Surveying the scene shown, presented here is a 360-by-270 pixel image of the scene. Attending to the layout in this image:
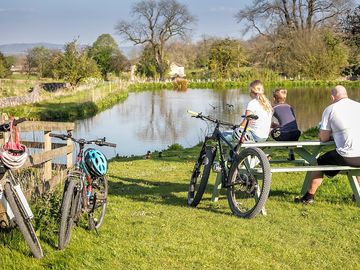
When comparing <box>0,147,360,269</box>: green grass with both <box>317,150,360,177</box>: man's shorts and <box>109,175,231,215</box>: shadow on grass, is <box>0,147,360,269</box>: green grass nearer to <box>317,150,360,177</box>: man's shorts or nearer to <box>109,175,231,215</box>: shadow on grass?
<box>109,175,231,215</box>: shadow on grass

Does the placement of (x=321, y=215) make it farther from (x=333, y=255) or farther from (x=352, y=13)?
(x=352, y=13)

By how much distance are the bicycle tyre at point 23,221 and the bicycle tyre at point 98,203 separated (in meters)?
0.78

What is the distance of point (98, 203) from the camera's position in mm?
5445

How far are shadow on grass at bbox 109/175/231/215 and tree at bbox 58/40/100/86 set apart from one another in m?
32.1

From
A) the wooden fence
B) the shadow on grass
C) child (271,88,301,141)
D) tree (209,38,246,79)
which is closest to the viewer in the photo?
the wooden fence

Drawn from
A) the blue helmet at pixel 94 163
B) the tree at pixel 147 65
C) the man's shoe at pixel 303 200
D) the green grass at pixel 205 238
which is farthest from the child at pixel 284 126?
the tree at pixel 147 65

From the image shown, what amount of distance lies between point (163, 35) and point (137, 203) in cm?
6690

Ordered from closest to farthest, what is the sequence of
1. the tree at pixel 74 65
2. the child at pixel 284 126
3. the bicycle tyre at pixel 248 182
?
1. the bicycle tyre at pixel 248 182
2. the child at pixel 284 126
3. the tree at pixel 74 65

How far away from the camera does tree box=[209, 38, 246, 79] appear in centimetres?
6319

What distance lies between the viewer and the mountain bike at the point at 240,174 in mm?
5609

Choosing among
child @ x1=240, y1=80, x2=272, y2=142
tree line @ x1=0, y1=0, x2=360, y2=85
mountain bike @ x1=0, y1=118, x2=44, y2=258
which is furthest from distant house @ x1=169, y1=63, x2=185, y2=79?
mountain bike @ x1=0, y1=118, x2=44, y2=258

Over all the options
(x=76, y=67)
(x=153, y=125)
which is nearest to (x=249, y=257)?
(x=153, y=125)

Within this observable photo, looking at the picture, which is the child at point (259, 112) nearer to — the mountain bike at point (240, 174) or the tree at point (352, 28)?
the mountain bike at point (240, 174)

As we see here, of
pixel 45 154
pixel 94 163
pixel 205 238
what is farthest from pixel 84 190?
pixel 45 154
